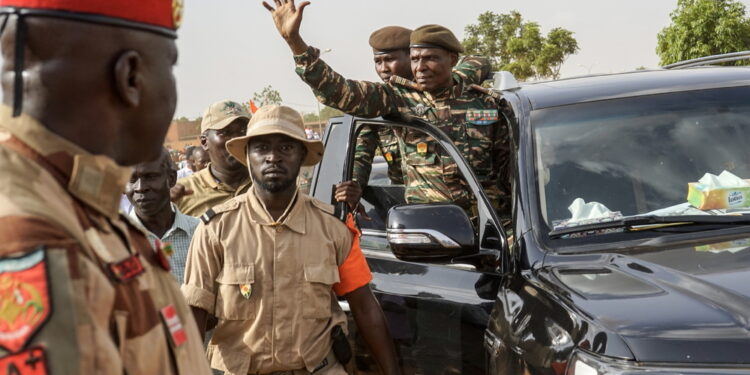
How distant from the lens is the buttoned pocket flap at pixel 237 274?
9.34ft

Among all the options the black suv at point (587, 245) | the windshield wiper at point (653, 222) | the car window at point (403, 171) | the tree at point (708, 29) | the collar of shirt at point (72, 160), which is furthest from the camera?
the tree at point (708, 29)

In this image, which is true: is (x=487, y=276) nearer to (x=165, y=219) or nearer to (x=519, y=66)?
(x=165, y=219)

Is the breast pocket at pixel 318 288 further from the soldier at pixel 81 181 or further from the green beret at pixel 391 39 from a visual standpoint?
the green beret at pixel 391 39

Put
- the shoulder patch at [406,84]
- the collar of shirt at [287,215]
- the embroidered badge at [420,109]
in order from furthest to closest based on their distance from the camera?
the shoulder patch at [406,84] < the embroidered badge at [420,109] < the collar of shirt at [287,215]

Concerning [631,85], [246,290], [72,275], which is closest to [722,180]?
[631,85]

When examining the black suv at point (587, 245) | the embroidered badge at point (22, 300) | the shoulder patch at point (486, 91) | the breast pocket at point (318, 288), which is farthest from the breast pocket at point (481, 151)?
the embroidered badge at point (22, 300)

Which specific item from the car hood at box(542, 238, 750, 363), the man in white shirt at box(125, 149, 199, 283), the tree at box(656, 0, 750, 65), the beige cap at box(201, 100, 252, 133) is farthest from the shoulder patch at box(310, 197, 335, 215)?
the tree at box(656, 0, 750, 65)

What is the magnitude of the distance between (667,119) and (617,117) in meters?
0.18

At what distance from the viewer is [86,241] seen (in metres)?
1.06

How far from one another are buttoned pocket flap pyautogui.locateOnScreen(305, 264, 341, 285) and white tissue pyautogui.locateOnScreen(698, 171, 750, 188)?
1314 millimetres

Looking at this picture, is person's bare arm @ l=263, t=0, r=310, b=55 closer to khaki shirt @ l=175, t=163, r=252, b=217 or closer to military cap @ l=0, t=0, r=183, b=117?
khaki shirt @ l=175, t=163, r=252, b=217

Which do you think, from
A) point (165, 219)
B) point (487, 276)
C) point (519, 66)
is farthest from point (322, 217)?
point (519, 66)

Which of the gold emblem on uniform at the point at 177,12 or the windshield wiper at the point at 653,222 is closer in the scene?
the gold emblem on uniform at the point at 177,12

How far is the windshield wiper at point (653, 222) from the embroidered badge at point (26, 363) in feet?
6.32
